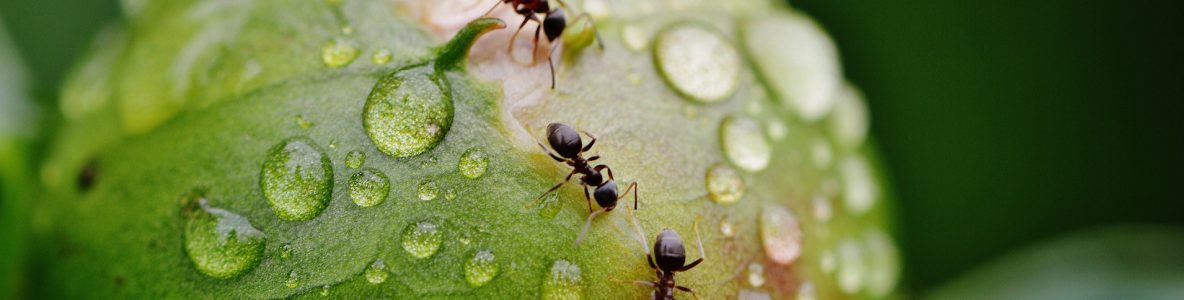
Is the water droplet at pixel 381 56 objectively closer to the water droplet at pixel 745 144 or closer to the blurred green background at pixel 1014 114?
the water droplet at pixel 745 144

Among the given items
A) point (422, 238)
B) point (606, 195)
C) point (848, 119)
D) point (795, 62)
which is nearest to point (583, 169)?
point (606, 195)

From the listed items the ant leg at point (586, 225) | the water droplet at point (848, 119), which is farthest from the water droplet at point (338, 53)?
the water droplet at point (848, 119)

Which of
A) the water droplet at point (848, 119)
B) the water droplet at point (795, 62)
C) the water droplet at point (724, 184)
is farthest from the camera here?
the water droplet at point (848, 119)

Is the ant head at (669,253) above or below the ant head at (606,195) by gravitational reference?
below

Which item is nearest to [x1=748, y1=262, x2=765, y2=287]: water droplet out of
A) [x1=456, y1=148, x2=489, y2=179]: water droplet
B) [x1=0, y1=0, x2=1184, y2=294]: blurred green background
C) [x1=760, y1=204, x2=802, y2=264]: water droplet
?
[x1=760, y1=204, x2=802, y2=264]: water droplet

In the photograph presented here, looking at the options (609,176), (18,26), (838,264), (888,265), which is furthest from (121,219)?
(18,26)

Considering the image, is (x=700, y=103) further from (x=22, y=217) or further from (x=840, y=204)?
(x=22, y=217)

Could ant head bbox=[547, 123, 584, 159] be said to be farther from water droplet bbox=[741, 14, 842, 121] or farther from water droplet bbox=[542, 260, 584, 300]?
water droplet bbox=[741, 14, 842, 121]

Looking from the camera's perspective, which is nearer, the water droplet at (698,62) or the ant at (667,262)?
the ant at (667,262)
